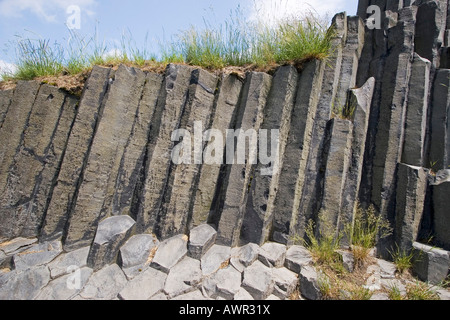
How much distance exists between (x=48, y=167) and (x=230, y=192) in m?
2.66

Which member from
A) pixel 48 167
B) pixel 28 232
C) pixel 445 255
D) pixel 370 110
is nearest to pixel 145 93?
pixel 48 167

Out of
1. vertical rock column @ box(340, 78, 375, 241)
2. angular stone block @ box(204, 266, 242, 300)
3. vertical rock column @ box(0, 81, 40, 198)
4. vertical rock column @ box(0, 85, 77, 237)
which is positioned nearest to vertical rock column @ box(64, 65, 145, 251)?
vertical rock column @ box(0, 85, 77, 237)

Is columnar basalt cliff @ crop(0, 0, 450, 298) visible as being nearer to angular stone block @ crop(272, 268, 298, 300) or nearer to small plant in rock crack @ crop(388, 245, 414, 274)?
small plant in rock crack @ crop(388, 245, 414, 274)

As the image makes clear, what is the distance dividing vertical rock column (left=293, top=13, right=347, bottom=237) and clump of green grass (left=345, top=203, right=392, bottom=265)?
0.55m

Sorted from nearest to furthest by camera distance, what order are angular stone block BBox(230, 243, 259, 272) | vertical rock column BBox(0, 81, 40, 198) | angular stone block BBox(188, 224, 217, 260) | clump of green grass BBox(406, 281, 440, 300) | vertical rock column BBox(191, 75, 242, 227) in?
clump of green grass BBox(406, 281, 440, 300) → angular stone block BBox(230, 243, 259, 272) → angular stone block BBox(188, 224, 217, 260) → vertical rock column BBox(191, 75, 242, 227) → vertical rock column BBox(0, 81, 40, 198)

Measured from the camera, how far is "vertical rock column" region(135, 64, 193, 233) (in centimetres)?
318

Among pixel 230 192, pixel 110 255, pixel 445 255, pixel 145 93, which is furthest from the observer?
pixel 145 93

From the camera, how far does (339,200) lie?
3.09 metres

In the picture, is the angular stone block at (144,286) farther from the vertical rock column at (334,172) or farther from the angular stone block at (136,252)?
the vertical rock column at (334,172)

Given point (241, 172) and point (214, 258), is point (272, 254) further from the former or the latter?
point (241, 172)

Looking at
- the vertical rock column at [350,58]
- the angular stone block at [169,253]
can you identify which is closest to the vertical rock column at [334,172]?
the vertical rock column at [350,58]

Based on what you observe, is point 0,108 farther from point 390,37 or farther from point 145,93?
point 390,37

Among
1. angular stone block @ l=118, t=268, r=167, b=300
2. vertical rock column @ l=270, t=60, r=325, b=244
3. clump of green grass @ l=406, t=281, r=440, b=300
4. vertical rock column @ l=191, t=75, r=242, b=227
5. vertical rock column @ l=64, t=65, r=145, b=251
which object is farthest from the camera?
vertical rock column @ l=191, t=75, r=242, b=227

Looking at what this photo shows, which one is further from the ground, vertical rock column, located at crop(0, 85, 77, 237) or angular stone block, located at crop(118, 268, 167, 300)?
vertical rock column, located at crop(0, 85, 77, 237)
